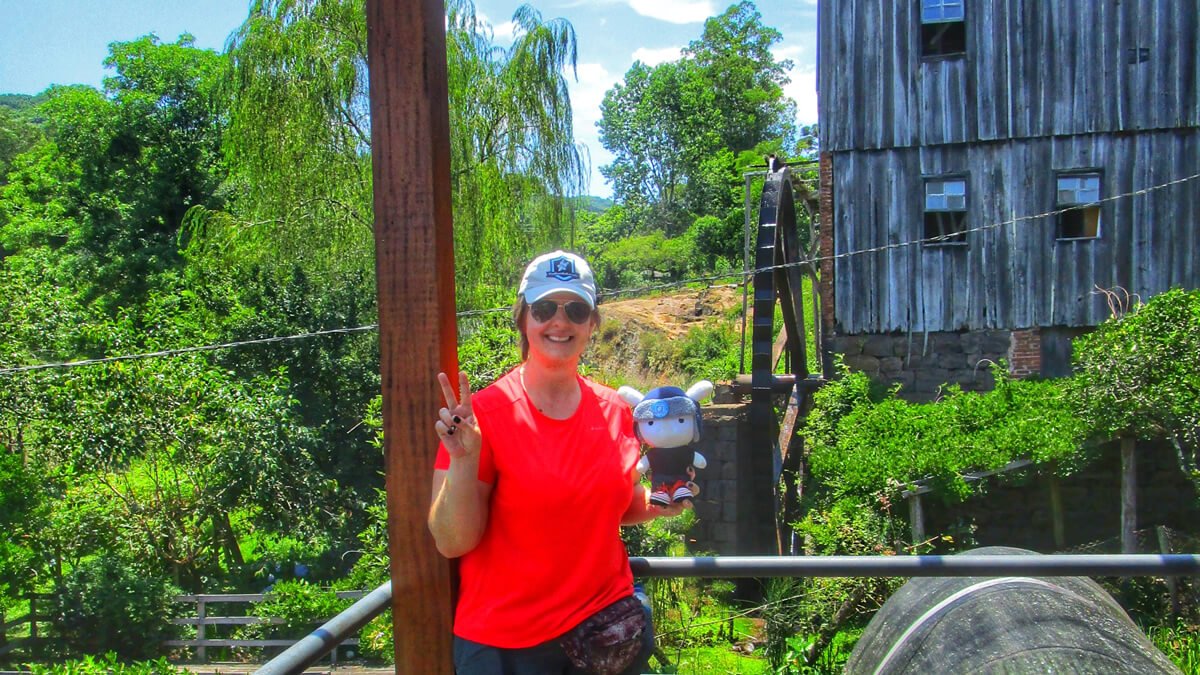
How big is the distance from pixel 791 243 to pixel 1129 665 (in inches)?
509

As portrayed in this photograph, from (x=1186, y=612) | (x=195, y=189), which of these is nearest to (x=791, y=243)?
(x=1186, y=612)

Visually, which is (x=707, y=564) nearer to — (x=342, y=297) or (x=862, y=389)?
(x=862, y=389)

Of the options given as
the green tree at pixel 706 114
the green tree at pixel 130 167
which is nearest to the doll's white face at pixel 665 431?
the green tree at pixel 130 167

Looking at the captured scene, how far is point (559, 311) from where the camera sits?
2195mm

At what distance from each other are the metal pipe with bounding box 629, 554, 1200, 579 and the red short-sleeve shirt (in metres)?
0.48

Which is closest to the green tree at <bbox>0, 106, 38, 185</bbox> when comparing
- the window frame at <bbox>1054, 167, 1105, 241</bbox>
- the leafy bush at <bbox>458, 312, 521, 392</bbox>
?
the leafy bush at <bbox>458, 312, 521, 392</bbox>

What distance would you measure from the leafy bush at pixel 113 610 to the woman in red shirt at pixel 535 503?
13836 mm

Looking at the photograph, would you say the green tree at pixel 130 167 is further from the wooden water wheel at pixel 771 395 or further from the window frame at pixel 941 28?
the window frame at pixel 941 28

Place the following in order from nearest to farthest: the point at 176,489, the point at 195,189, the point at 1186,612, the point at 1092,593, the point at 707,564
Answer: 1. the point at 707,564
2. the point at 1092,593
3. the point at 1186,612
4. the point at 176,489
5. the point at 195,189

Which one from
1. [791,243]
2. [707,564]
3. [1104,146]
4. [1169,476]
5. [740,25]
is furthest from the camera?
[740,25]

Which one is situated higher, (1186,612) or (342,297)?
(342,297)

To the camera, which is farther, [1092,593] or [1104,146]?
[1104,146]

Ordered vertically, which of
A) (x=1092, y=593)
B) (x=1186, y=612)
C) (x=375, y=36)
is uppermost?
(x=375, y=36)

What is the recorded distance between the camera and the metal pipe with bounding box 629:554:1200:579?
2557 millimetres
